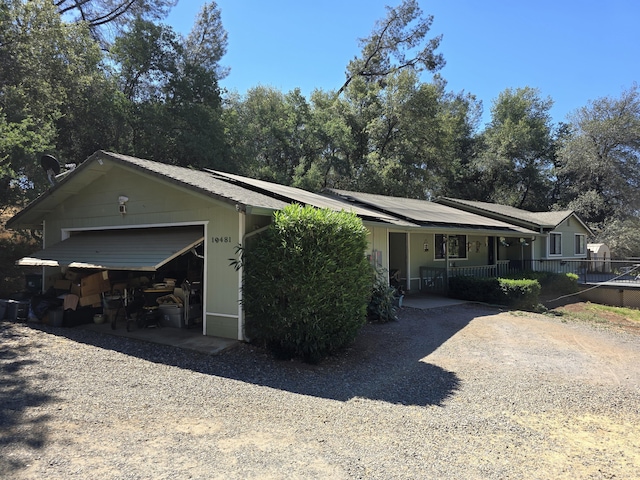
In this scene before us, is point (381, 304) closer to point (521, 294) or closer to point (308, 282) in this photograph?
point (308, 282)

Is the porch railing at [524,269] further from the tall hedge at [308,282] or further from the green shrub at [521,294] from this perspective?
the tall hedge at [308,282]

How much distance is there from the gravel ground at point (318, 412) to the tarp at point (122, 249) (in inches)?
60.3

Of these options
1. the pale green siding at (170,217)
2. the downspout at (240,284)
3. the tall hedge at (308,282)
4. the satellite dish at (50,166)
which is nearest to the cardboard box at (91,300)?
the pale green siding at (170,217)

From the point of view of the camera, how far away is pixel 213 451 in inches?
141

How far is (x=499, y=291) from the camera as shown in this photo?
44.1 feet

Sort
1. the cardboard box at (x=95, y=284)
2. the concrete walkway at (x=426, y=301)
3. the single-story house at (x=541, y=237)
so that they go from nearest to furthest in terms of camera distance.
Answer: the cardboard box at (x=95, y=284) < the concrete walkway at (x=426, y=301) < the single-story house at (x=541, y=237)

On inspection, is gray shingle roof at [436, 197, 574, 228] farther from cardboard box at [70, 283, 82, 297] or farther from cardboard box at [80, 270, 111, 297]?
cardboard box at [70, 283, 82, 297]

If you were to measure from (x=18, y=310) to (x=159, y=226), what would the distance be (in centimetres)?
412

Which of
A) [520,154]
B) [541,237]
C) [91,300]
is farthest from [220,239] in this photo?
[520,154]

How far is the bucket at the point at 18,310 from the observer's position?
955cm

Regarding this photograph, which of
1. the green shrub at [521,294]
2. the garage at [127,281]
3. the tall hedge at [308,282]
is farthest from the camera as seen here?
the green shrub at [521,294]

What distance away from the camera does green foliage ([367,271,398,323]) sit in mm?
9953

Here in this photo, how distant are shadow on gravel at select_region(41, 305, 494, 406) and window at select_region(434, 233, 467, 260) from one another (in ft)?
27.1

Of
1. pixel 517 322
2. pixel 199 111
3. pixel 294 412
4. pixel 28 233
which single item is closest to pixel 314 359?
pixel 294 412
